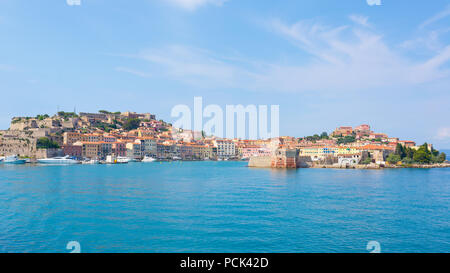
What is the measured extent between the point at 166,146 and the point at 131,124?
16.8 m

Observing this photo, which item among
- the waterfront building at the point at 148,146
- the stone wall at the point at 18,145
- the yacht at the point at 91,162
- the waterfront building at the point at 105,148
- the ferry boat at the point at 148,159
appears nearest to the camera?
the yacht at the point at 91,162

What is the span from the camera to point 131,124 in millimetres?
93625

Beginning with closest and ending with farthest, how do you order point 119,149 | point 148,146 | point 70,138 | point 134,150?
point 70,138
point 119,149
point 134,150
point 148,146

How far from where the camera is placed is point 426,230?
1196cm

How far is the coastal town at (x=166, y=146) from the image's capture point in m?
57.8

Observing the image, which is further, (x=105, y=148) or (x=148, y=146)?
(x=148, y=146)

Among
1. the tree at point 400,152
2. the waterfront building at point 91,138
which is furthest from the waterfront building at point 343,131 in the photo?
the waterfront building at point 91,138

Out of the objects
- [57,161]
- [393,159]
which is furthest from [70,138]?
[393,159]

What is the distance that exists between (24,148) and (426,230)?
227 feet

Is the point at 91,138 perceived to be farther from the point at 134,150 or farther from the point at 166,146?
the point at 166,146

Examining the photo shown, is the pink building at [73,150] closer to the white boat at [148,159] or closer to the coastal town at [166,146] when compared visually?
the coastal town at [166,146]

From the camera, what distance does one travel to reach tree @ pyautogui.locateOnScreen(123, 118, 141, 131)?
9275cm

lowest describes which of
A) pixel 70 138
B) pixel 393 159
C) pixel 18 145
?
pixel 393 159
